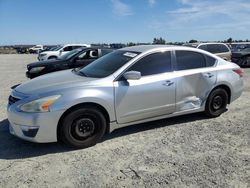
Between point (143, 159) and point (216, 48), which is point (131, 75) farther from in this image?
point (216, 48)

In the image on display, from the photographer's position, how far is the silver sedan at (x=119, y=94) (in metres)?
4.42

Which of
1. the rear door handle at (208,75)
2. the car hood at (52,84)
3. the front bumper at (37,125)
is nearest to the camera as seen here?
the front bumper at (37,125)

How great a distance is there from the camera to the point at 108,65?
5.47 meters

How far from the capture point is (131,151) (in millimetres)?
4555

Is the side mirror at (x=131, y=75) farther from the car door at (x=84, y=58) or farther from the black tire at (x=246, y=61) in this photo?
the black tire at (x=246, y=61)

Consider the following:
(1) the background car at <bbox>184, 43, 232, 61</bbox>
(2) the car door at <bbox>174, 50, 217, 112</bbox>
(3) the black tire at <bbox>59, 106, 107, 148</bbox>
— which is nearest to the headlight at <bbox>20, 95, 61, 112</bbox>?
(3) the black tire at <bbox>59, 106, 107, 148</bbox>

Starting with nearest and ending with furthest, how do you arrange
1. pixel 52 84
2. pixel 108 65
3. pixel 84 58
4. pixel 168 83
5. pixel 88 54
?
pixel 52 84 → pixel 168 83 → pixel 108 65 → pixel 84 58 → pixel 88 54

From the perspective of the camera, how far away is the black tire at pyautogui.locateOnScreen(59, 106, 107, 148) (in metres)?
4.50

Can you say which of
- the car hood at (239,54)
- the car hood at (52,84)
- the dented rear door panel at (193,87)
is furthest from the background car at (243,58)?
the car hood at (52,84)

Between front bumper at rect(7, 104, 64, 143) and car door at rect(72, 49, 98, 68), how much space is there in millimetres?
6437

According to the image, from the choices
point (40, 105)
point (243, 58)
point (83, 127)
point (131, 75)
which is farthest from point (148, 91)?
point (243, 58)

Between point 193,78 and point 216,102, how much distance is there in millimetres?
947

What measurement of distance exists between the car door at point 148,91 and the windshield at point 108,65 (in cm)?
25

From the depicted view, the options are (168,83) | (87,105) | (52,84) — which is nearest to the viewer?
(87,105)
